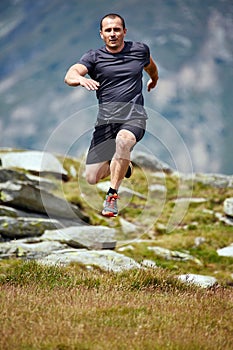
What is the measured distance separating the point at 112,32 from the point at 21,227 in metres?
15.9

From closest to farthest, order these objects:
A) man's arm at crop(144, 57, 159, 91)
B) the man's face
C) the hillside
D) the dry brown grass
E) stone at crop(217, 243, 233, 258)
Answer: the dry brown grass → the man's face → man's arm at crop(144, 57, 159, 91) → the hillside → stone at crop(217, 243, 233, 258)

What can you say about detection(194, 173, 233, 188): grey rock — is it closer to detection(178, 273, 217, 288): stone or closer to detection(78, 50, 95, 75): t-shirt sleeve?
detection(178, 273, 217, 288): stone

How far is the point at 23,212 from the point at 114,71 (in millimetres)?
17360

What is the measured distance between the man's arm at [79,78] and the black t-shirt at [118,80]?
15cm

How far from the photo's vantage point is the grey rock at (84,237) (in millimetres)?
22172

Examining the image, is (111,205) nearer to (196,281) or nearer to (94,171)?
(94,171)

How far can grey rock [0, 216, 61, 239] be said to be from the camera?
2217 centimetres

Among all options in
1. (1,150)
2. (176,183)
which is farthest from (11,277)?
(1,150)

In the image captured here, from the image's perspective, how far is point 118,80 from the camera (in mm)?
7891

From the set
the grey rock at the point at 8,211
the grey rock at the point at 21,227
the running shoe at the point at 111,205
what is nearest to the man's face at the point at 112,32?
the running shoe at the point at 111,205

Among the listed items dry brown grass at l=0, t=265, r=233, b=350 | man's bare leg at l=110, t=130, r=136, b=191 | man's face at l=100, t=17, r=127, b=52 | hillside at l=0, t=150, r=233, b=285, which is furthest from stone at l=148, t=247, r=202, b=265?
man's face at l=100, t=17, r=127, b=52

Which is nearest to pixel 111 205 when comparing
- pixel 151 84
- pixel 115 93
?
pixel 115 93

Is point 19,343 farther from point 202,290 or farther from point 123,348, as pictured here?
point 202,290

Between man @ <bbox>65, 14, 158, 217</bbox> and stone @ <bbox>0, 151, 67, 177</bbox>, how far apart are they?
92.0ft
